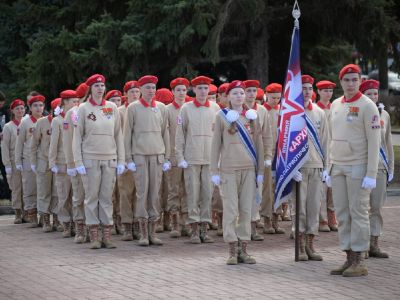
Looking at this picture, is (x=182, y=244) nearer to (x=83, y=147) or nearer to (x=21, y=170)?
(x=83, y=147)

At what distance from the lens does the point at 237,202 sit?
12.4 metres

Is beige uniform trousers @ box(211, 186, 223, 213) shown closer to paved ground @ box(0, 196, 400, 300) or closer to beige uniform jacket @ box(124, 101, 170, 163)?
paved ground @ box(0, 196, 400, 300)

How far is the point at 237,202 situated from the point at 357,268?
178 cm

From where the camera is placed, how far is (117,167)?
552 inches

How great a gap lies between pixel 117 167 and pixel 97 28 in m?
8.63

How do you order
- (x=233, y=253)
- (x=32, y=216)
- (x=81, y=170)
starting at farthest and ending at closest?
(x=32, y=216) → (x=81, y=170) → (x=233, y=253)

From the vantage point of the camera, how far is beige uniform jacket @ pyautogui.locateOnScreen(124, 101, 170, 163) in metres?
14.4

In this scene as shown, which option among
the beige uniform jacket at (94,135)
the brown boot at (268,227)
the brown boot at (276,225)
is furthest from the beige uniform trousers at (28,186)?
the brown boot at (276,225)

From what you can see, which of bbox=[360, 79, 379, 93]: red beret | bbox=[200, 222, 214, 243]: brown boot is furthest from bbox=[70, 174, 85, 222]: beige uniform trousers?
bbox=[360, 79, 379, 93]: red beret

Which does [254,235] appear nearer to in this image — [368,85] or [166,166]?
[166,166]

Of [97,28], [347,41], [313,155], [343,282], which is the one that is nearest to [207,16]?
[97,28]

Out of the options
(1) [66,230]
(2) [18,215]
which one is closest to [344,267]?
(1) [66,230]

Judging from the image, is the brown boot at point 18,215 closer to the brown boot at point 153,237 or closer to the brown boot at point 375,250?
the brown boot at point 153,237

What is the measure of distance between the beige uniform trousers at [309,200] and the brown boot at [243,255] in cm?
72
